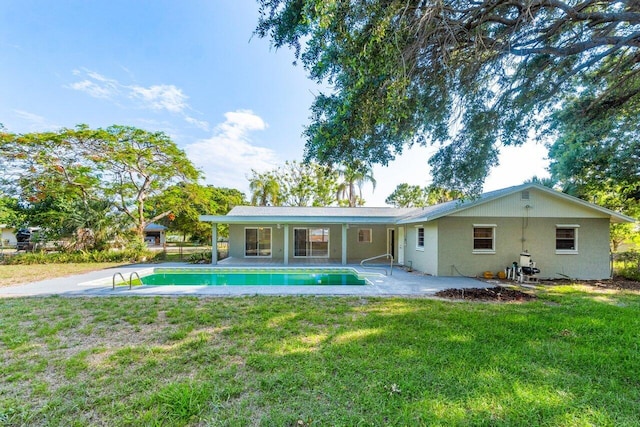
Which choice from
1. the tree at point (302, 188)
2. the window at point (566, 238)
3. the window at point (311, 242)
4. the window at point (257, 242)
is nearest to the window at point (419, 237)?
the window at point (566, 238)

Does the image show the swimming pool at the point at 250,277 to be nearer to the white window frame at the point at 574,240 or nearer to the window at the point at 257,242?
the window at the point at 257,242

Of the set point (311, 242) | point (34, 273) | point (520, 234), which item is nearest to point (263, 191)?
point (311, 242)

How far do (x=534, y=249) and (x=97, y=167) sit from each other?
78.3ft

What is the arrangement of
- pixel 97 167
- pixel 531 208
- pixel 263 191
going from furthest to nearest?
pixel 263 191 < pixel 97 167 < pixel 531 208

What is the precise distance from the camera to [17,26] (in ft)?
33.9

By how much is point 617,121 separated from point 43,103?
2623 cm

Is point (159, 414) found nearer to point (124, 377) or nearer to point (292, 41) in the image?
point (124, 377)

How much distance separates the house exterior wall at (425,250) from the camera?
1138cm

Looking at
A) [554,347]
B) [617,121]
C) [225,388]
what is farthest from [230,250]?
[617,121]

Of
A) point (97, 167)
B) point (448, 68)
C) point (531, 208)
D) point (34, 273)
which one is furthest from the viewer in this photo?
point (97, 167)

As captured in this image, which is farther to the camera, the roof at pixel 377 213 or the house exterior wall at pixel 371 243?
the house exterior wall at pixel 371 243

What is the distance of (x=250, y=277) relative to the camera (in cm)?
1191

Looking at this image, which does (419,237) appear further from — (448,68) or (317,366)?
(317,366)

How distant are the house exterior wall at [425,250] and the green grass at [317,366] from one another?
5.06m
